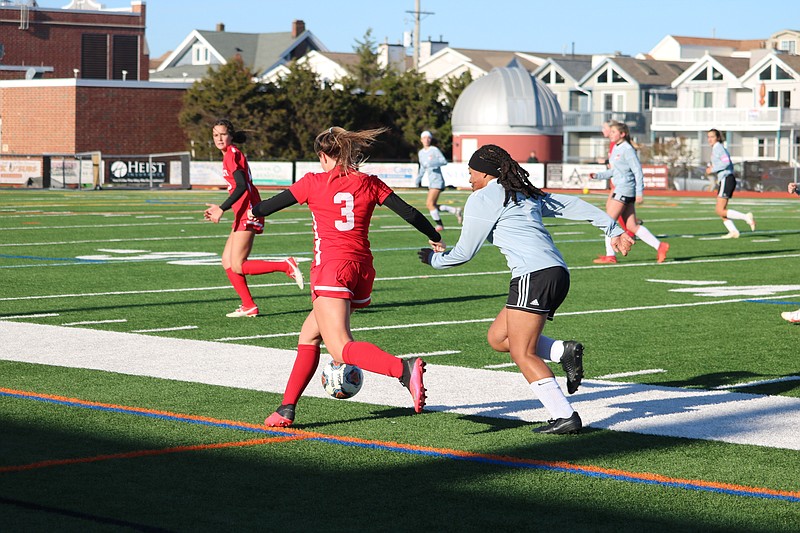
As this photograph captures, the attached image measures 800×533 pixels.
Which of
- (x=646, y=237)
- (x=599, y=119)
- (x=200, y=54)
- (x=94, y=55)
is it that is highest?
(x=200, y=54)

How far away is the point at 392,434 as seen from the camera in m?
7.52

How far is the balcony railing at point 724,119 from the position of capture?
7619 cm

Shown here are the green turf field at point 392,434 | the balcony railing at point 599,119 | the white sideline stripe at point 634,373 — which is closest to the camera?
the green turf field at point 392,434

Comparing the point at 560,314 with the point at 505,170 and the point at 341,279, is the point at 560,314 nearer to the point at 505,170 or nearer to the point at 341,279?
the point at 505,170

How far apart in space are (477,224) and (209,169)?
5045 cm

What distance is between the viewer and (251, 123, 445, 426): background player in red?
7.47m

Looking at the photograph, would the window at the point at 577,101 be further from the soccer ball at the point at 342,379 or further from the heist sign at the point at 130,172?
the soccer ball at the point at 342,379

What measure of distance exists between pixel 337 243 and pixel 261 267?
5.92m

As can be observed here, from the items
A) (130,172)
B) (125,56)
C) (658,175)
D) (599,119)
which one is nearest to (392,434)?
(130,172)

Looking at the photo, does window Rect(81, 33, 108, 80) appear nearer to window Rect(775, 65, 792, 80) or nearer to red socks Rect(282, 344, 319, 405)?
window Rect(775, 65, 792, 80)

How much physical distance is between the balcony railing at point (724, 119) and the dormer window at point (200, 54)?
39739 mm

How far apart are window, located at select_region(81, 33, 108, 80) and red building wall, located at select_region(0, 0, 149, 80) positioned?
0.29 metres

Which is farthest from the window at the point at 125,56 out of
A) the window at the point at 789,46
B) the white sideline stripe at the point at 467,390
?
the white sideline stripe at the point at 467,390

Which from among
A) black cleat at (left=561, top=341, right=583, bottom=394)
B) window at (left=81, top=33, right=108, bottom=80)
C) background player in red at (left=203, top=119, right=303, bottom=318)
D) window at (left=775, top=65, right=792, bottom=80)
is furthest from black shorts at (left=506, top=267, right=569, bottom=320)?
window at (left=81, top=33, right=108, bottom=80)
